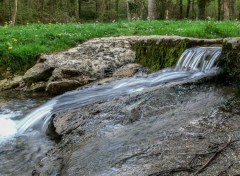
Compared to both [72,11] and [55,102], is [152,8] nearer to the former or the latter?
[55,102]

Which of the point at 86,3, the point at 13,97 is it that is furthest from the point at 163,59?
the point at 86,3

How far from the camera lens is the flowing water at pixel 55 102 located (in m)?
6.13

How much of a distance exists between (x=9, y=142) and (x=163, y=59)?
18.0 ft

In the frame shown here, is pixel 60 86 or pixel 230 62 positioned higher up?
pixel 230 62

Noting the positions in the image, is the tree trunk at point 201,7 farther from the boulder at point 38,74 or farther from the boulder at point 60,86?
the boulder at point 60,86

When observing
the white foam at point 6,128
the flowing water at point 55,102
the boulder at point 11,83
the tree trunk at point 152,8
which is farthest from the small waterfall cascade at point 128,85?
the tree trunk at point 152,8

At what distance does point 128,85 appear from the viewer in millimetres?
8625

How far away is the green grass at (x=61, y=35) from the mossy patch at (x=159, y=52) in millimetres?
1790

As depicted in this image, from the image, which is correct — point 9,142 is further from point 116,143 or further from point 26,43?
point 26,43

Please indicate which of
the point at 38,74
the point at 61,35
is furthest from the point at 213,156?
the point at 61,35

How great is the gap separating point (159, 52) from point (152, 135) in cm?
603

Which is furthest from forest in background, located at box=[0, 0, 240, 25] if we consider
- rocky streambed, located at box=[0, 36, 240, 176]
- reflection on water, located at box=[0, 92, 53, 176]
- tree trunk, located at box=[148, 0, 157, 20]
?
rocky streambed, located at box=[0, 36, 240, 176]

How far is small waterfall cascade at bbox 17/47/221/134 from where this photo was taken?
7617 mm

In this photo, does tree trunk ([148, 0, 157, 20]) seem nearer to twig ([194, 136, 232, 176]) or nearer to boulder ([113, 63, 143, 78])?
boulder ([113, 63, 143, 78])
